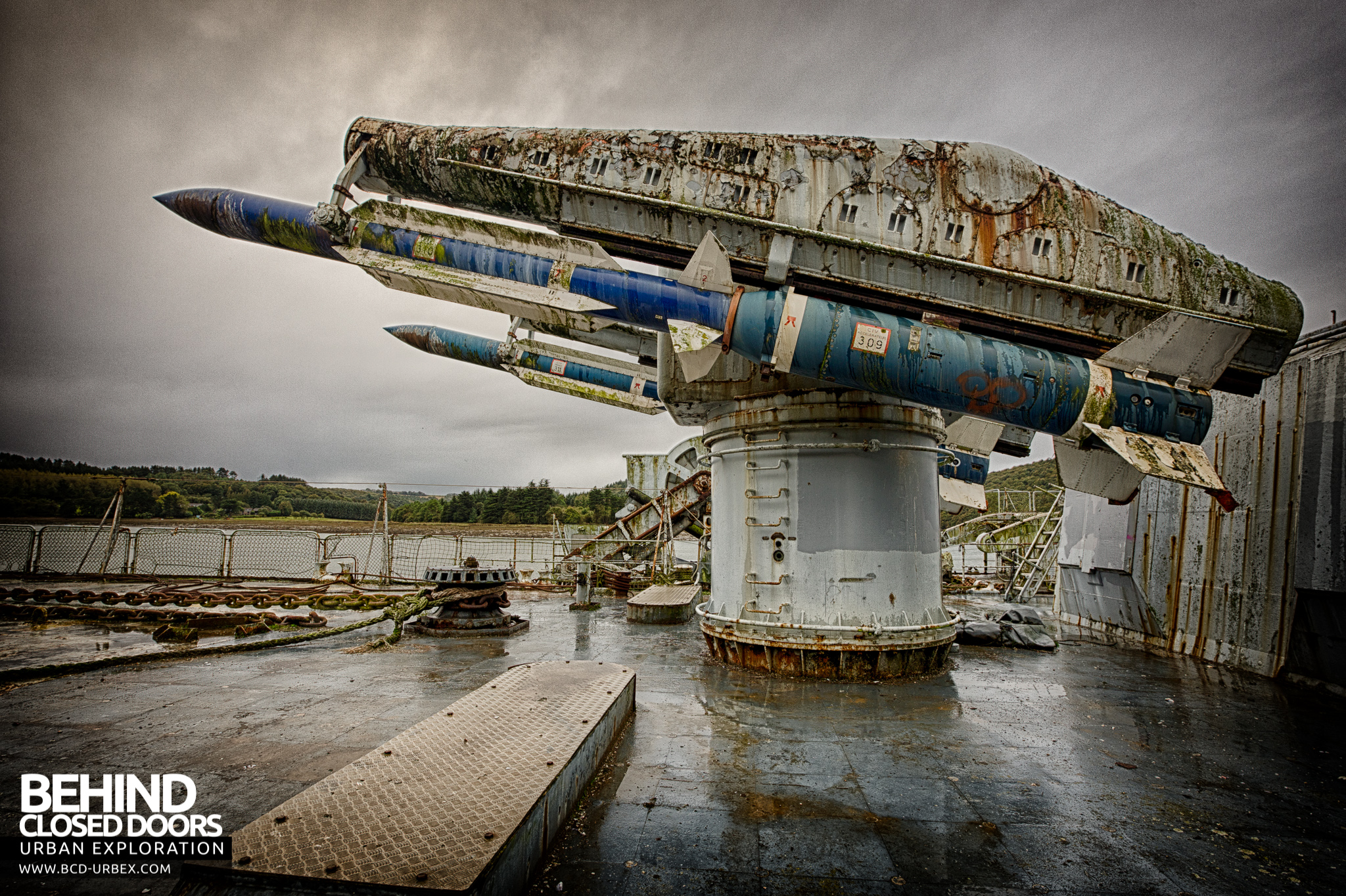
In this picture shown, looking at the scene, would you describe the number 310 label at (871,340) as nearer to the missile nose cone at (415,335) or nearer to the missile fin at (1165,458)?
the missile fin at (1165,458)

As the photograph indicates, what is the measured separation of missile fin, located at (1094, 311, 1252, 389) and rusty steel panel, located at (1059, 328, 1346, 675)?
5.61 ft

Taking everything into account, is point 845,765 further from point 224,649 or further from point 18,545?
point 18,545

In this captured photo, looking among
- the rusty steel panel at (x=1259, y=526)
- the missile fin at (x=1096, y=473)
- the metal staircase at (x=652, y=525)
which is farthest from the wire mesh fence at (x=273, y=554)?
the rusty steel panel at (x=1259, y=526)

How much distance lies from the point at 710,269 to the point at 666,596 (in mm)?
7842

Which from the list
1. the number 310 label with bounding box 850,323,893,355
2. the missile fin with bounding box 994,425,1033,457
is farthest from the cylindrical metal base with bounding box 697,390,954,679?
the missile fin with bounding box 994,425,1033,457

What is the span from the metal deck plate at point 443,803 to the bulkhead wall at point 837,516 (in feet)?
12.4

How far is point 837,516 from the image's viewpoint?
7.77 metres

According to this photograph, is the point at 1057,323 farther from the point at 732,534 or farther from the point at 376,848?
the point at 376,848

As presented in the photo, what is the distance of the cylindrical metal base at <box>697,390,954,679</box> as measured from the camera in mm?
7590

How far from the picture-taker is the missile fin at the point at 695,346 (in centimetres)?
757

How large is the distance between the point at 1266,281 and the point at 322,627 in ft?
49.2

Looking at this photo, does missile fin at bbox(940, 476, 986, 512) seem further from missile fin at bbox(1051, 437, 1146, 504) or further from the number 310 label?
the number 310 label

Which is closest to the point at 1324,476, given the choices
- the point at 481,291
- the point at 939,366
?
the point at 939,366

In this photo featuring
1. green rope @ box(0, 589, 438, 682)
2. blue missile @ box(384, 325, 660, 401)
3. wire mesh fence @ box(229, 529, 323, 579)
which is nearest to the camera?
green rope @ box(0, 589, 438, 682)
